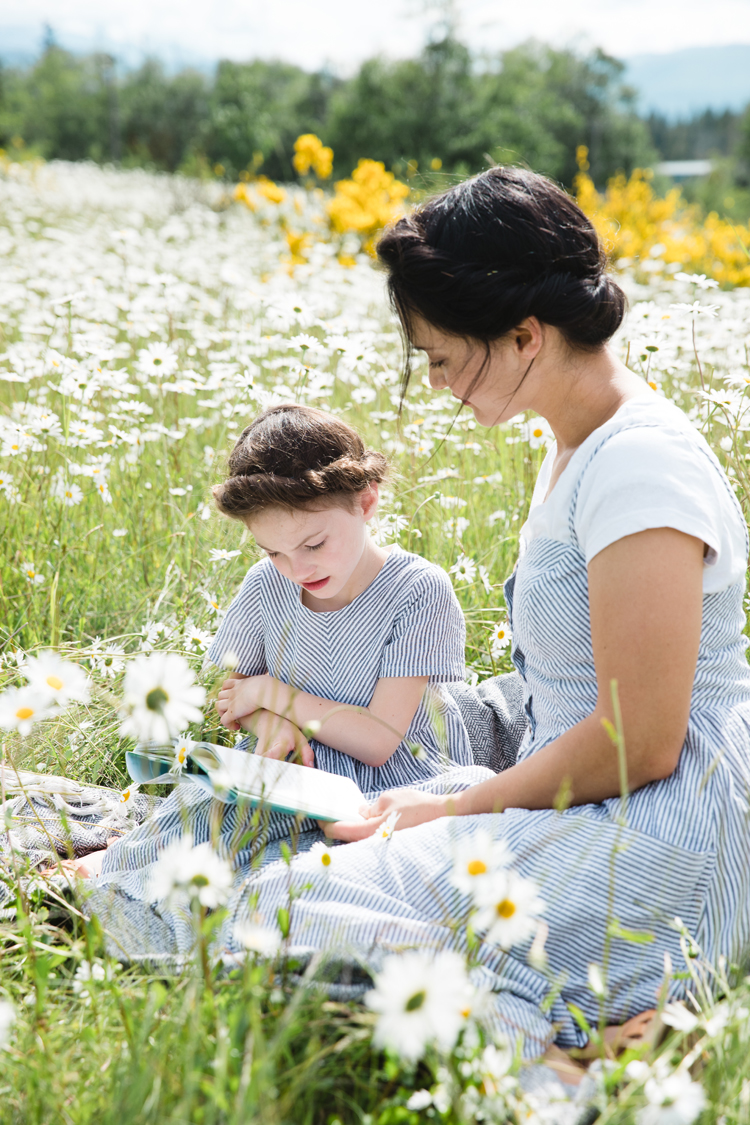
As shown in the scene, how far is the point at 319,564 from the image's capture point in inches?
61.2

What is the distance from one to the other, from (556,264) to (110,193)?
12864 mm

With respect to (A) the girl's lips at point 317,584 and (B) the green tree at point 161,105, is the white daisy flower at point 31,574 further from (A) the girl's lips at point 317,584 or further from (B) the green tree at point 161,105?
(B) the green tree at point 161,105

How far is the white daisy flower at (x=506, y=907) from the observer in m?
0.75

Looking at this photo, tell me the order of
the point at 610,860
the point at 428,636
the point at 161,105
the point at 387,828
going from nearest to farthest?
the point at 610,860, the point at 387,828, the point at 428,636, the point at 161,105

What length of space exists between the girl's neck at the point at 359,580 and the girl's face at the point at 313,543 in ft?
0.29

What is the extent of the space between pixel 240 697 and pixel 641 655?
2.84 feet

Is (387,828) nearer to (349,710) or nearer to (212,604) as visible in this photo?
(349,710)

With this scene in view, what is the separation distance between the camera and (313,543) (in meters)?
1.55

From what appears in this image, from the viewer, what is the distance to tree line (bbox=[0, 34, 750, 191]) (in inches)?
936

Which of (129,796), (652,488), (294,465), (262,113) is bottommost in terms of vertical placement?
(129,796)

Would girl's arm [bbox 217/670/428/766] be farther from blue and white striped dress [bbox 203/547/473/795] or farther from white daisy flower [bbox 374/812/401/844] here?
white daisy flower [bbox 374/812/401/844]

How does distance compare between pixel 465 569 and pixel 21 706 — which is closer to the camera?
pixel 21 706

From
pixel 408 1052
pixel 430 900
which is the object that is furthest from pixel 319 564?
pixel 408 1052

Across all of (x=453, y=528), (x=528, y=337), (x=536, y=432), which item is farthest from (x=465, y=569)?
(x=528, y=337)
